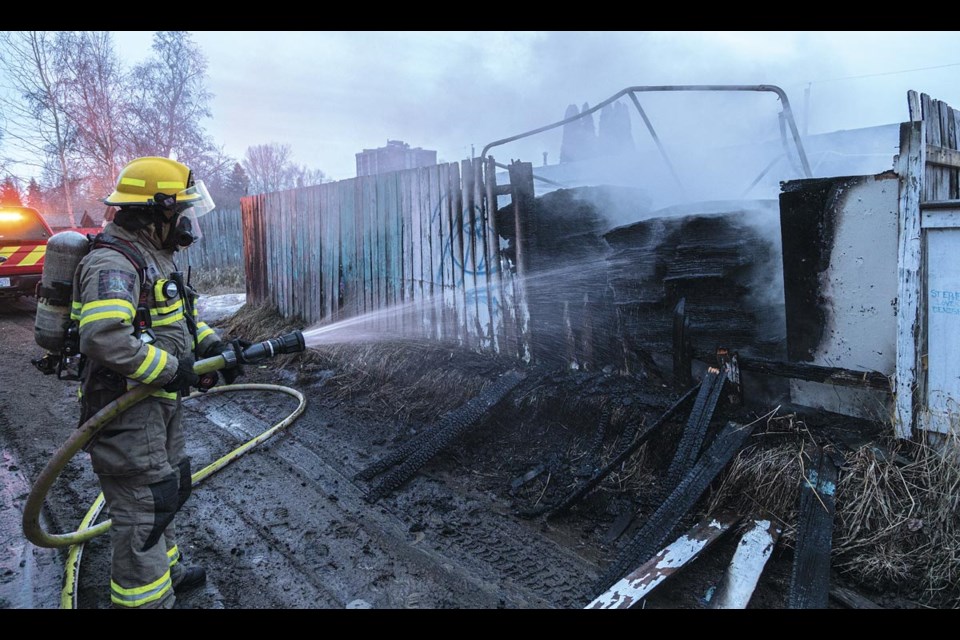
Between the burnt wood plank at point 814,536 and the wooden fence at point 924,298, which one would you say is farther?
the wooden fence at point 924,298

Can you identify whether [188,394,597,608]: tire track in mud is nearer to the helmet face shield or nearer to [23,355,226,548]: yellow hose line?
[23,355,226,548]: yellow hose line

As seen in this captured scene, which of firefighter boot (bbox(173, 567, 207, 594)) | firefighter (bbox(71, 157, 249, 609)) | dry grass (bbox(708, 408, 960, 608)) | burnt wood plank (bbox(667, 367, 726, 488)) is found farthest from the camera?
burnt wood plank (bbox(667, 367, 726, 488))

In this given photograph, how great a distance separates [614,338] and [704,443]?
4.81 feet

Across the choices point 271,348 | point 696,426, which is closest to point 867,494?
point 696,426

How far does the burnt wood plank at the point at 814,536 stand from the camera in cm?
267

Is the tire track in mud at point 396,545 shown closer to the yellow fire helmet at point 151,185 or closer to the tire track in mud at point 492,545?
the tire track in mud at point 492,545

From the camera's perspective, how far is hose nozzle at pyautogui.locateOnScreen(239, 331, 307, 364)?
10.2 ft

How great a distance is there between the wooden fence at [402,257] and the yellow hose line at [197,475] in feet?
5.53

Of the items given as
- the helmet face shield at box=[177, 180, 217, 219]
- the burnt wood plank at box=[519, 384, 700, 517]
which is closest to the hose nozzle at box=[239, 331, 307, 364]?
the helmet face shield at box=[177, 180, 217, 219]

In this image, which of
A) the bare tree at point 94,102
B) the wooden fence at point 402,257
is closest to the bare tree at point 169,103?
the bare tree at point 94,102

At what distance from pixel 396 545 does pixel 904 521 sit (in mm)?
2856

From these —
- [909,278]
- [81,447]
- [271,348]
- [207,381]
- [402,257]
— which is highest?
[402,257]

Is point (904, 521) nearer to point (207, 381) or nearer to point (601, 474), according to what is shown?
point (601, 474)

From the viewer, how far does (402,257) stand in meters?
7.00
